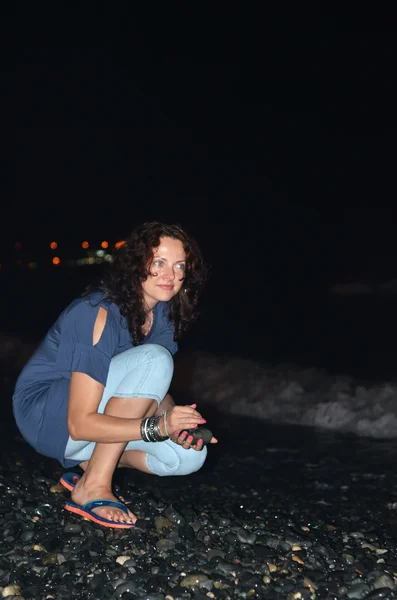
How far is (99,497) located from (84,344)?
85 centimetres

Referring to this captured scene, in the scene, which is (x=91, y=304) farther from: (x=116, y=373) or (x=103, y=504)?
(x=103, y=504)

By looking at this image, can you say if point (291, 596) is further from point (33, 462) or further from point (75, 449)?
point (33, 462)

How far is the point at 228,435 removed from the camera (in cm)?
694

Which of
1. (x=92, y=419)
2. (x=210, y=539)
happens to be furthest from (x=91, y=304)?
(x=210, y=539)

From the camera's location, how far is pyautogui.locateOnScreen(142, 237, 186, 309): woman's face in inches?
144

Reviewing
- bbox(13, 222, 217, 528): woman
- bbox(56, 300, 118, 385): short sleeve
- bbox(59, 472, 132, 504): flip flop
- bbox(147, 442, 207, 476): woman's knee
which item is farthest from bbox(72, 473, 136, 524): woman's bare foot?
bbox(56, 300, 118, 385): short sleeve

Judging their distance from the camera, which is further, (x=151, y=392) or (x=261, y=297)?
(x=261, y=297)

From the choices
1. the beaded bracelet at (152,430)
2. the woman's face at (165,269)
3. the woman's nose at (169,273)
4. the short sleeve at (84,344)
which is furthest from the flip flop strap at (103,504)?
the woman's nose at (169,273)

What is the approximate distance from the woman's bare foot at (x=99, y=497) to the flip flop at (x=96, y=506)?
0.06ft

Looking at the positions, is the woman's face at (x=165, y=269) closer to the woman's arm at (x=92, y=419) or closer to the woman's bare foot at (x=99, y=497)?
the woman's arm at (x=92, y=419)

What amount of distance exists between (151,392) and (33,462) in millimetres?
2182

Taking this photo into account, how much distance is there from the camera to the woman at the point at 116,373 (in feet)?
11.1

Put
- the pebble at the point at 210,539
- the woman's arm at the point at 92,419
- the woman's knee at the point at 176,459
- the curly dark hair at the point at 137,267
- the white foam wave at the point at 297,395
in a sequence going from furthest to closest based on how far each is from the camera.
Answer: the white foam wave at the point at 297,395
the woman's knee at the point at 176,459
the curly dark hair at the point at 137,267
the woman's arm at the point at 92,419
the pebble at the point at 210,539

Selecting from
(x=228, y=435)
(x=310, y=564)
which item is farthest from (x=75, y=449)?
(x=228, y=435)
